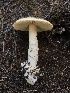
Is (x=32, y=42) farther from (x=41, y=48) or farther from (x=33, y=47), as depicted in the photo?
(x=41, y=48)

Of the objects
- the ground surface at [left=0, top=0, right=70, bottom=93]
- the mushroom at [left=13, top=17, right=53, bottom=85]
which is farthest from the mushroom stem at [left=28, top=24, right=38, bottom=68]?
the ground surface at [left=0, top=0, right=70, bottom=93]

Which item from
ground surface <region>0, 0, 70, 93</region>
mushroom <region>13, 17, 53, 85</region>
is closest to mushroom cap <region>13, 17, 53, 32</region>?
mushroom <region>13, 17, 53, 85</region>

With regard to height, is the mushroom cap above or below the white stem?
above

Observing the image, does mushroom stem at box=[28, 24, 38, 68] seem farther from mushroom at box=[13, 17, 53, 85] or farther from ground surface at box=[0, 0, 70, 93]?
ground surface at box=[0, 0, 70, 93]

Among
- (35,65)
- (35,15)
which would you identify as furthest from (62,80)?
(35,15)

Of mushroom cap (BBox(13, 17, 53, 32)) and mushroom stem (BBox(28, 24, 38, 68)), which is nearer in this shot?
mushroom cap (BBox(13, 17, 53, 32))

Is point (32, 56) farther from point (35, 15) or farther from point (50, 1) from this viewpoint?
point (50, 1)

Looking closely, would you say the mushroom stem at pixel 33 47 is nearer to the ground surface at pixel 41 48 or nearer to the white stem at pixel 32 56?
the white stem at pixel 32 56

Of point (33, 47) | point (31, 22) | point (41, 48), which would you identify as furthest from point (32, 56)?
point (31, 22)

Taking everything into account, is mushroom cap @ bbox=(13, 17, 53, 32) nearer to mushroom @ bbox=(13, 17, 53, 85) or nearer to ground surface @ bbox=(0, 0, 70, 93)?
mushroom @ bbox=(13, 17, 53, 85)
